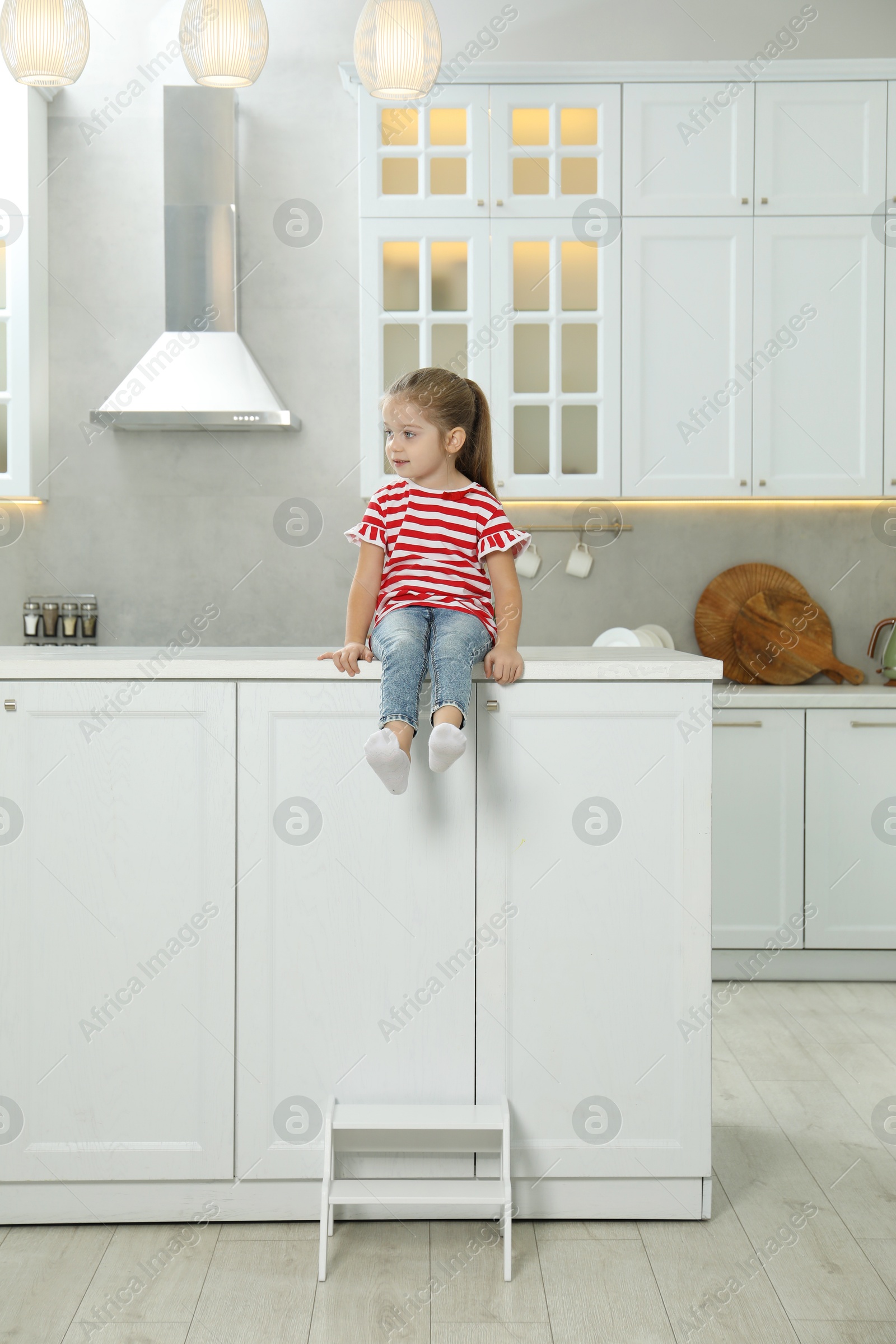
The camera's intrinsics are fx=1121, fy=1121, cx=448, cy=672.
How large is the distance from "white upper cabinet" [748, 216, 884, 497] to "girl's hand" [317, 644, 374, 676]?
76.0 inches

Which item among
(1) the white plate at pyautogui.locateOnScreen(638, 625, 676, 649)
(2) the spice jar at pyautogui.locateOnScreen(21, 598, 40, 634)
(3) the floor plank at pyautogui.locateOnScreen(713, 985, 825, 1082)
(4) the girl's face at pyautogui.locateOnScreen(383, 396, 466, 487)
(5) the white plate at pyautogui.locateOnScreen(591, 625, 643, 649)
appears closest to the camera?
(4) the girl's face at pyautogui.locateOnScreen(383, 396, 466, 487)

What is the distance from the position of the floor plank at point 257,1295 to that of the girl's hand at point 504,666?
949 millimetres

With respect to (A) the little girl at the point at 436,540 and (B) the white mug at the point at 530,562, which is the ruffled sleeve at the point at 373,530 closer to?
(A) the little girl at the point at 436,540

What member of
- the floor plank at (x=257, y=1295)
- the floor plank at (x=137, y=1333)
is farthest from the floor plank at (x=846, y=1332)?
the floor plank at (x=137, y=1333)

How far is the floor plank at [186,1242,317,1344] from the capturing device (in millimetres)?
1556

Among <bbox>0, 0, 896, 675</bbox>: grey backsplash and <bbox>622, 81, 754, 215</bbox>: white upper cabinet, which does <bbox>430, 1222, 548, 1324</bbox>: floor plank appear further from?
<bbox>622, 81, 754, 215</bbox>: white upper cabinet

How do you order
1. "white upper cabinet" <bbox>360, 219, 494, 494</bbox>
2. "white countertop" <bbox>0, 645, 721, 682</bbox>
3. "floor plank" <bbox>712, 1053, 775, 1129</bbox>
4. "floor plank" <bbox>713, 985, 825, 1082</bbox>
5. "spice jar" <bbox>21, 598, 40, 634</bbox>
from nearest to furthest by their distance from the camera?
"white countertop" <bbox>0, 645, 721, 682</bbox>, "floor plank" <bbox>712, 1053, 775, 1129</bbox>, "floor plank" <bbox>713, 985, 825, 1082</bbox>, "white upper cabinet" <bbox>360, 219, 494, 494</bbox>, "spice jar" <bbox>21, 598, 40, 634</bbox>

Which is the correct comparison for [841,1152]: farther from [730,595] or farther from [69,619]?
[69,619]

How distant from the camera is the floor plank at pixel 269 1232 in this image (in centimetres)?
180

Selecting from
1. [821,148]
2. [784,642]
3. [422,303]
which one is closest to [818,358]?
[821,148]

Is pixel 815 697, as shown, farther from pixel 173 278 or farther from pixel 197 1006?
pixel 173 278

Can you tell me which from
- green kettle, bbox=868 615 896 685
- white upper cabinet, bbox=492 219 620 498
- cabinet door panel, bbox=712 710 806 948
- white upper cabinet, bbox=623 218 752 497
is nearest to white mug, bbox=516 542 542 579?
white upper cabinet, bbox=492 219 620 498

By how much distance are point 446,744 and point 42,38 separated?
1.28 meters

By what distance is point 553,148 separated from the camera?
3252 millimetres
